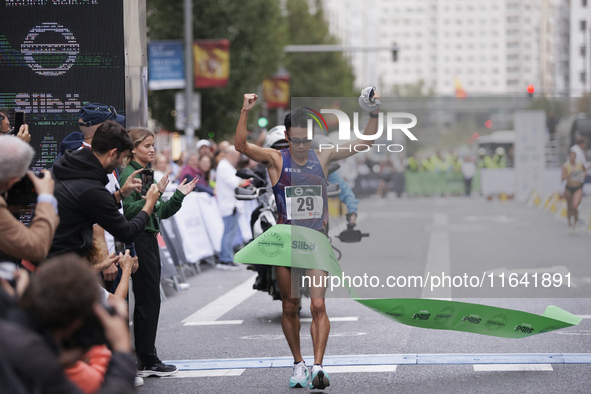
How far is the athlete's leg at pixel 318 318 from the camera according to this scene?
18.8 ft

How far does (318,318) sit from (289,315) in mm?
269

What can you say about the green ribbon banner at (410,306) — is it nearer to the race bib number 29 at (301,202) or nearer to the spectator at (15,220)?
the race bib number 29 at (301,202)

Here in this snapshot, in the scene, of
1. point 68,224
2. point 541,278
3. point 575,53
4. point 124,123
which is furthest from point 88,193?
point 575,53

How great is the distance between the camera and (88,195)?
4.70 meters

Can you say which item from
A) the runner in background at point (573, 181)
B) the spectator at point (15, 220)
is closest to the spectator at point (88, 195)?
the spectator at point (15, 220)

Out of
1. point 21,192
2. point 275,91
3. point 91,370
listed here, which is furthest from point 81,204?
point 275,91

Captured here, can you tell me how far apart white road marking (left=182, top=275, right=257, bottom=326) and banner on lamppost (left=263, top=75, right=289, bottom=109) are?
23236 mm

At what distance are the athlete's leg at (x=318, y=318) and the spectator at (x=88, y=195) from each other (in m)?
1.47

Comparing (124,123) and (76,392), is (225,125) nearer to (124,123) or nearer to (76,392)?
(124,123)

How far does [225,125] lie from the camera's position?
3042cm

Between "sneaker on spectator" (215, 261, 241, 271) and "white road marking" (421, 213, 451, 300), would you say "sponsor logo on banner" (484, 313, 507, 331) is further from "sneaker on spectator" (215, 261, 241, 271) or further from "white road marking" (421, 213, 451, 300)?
"sneaker on spectator" (215, 261, 241, 271)

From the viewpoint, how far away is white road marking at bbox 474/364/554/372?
623cm

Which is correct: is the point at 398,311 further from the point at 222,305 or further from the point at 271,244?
the point at 222,305

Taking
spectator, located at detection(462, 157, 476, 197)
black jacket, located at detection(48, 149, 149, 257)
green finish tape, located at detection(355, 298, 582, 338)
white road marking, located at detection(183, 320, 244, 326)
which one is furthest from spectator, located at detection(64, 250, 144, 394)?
spectator, located at detection(462, 157, 476, 197)
